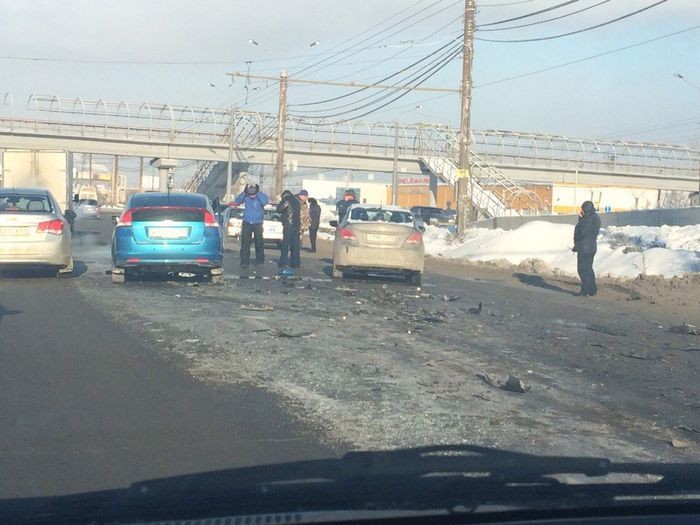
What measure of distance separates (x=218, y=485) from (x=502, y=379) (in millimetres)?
5523

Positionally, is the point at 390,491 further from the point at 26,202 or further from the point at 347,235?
the point at 26,202

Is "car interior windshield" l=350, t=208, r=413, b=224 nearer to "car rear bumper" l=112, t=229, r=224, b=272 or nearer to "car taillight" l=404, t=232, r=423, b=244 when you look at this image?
"car taillight" l=404, t=232, r=423, b=244

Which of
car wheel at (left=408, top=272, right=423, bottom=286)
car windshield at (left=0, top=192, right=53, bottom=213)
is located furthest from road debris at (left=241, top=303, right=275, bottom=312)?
car windshield at (left=0, top=192, right=53, bottom=213)

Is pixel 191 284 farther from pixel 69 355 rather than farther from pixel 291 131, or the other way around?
pixel 291 131

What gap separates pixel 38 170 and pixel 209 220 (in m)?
24.5

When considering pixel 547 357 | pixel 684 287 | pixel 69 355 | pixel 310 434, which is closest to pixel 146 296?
pixel 69 355

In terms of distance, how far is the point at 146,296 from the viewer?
1515 centimetres

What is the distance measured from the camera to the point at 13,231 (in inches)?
674

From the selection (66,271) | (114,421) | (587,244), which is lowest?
(114,421)

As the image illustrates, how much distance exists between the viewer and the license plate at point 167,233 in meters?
16.9

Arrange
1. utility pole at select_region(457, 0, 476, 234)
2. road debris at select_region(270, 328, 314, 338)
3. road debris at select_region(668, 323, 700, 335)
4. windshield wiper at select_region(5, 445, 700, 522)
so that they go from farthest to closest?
utility pole at select_region(457, 0, 476, 234), road debris at select_region(668, 323, 700, 335), road debris at select_region(270, 328, 314, 338), windshield wiper at select_region(5, 445, 700, 522)

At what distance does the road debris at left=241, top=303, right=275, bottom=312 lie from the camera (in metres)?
13.7

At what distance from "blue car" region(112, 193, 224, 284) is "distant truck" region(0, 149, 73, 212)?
77.6 ft

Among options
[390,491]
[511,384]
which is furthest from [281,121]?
[390,491]
